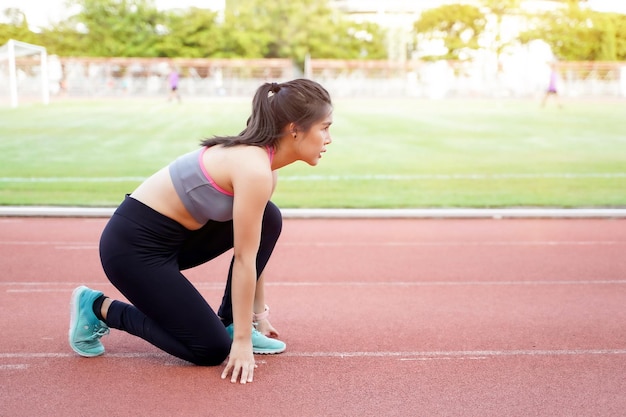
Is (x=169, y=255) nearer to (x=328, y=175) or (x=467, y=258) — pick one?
(x=467, y=258)

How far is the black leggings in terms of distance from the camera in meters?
3.85

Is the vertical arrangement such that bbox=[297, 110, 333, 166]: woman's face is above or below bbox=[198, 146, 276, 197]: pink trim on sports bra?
above

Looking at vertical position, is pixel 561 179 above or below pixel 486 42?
below

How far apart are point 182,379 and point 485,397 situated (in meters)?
1.49

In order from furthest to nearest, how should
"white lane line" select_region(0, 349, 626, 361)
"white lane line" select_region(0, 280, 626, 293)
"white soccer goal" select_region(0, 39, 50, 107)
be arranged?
"white soccer goal" select_region(0, 39, 50, 107) → "white lane line" select_region(0, 280, 626, 293) → "white lane line" select_region(0, 349, 626, 361)

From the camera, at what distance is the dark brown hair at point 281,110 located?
12.0ft

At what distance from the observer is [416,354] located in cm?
440

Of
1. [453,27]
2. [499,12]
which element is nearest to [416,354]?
[499,12]

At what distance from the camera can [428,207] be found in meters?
10.1

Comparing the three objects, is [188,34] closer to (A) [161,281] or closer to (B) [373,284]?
(B) [373,284]

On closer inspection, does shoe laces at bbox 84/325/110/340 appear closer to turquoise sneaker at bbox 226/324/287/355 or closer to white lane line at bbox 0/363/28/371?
white lane line at bbox 0/363/28/371

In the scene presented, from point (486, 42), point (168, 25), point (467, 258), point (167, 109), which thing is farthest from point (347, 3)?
point (467, 258)

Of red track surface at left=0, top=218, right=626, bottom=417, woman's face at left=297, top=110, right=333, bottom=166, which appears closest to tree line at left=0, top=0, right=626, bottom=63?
red track surface at left=0, top=218, right=626, bottom=417

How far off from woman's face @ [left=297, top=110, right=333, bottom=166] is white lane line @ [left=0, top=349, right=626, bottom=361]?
1216 mm
